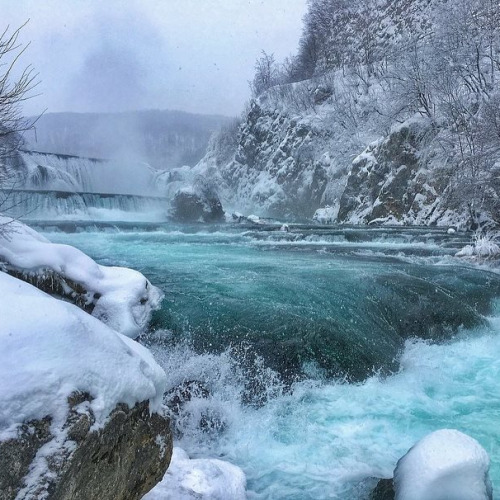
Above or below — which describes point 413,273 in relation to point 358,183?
below

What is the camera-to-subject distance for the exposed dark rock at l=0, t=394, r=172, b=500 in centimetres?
160

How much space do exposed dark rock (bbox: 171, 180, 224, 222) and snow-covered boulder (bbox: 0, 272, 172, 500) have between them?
85.2 feet

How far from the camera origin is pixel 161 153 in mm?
90625

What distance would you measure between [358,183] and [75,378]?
24462 mm

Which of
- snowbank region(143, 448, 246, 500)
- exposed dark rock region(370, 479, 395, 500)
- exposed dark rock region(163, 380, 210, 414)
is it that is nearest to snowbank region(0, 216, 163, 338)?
exposed dark rock region(163, 380, 210, 414)

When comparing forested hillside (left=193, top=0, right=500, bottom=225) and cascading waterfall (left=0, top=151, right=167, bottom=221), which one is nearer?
forested hillside (left=193, top=0, right=500, bottom=225)

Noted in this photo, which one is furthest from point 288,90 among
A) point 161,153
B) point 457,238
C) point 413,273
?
point 161,153

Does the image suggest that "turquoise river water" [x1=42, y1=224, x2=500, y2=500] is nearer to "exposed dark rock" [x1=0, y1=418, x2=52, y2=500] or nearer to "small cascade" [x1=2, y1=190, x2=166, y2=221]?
"exposed dark rock" [x1=0, y1=418, x2=52, y2=500]

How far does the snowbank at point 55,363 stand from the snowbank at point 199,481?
802 millimetres

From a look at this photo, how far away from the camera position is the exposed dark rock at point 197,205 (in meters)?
28.1

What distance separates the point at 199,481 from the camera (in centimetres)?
288

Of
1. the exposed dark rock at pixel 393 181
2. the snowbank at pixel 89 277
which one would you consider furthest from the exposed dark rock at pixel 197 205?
the snowbank at pixel 89 277

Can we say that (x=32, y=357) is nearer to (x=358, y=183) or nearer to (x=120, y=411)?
(x=120, y=411)

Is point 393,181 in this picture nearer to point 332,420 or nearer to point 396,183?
point 396,183
